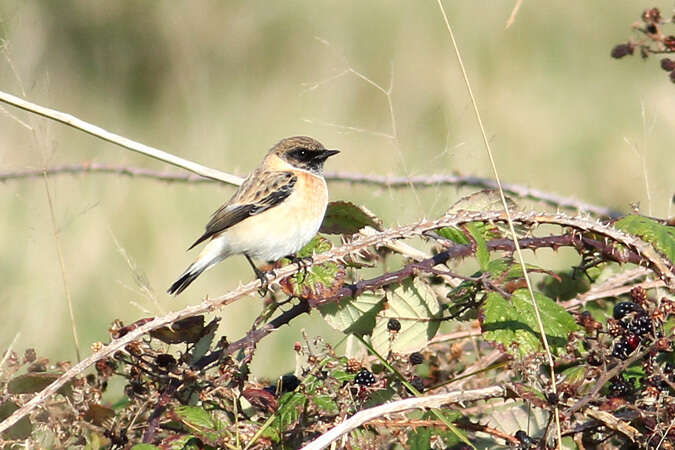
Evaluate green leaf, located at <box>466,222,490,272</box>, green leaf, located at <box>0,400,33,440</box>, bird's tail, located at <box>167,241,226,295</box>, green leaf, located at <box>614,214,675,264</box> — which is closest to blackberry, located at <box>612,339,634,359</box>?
green leaf, located at <box>614,214,675,264</box>

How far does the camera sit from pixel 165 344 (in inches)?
121

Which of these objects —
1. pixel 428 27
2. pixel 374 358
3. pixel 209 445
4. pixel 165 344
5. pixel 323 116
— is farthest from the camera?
pixel 428 27

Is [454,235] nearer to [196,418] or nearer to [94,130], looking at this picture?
[196,418]

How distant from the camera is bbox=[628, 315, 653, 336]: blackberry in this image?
2820 mm

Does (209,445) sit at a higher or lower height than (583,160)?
higher

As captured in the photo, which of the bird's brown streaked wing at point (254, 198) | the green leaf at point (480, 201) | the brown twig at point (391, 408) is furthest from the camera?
the bird's brown streaked wing at point (254, 198)

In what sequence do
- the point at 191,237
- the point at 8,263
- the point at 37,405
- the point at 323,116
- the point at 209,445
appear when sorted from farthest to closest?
1. the point at 323,116
2. the point at 191,237
3. the point at 8,263
4. the point at 209,445
5. the point at 37,405

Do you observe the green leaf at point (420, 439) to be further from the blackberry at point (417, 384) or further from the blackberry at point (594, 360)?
the blackberry at point (594, 360)

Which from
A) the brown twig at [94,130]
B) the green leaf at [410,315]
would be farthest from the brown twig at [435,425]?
the brown twig at [94,130]

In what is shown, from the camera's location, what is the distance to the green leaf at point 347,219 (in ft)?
11.2

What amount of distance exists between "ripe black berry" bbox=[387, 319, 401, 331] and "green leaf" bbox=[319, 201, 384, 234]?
1.20 feet

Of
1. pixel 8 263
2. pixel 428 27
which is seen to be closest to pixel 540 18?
pixel 428 27

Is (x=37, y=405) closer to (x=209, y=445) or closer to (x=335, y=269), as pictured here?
(x=209, y=445)

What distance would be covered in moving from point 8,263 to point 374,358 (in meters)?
3.25
